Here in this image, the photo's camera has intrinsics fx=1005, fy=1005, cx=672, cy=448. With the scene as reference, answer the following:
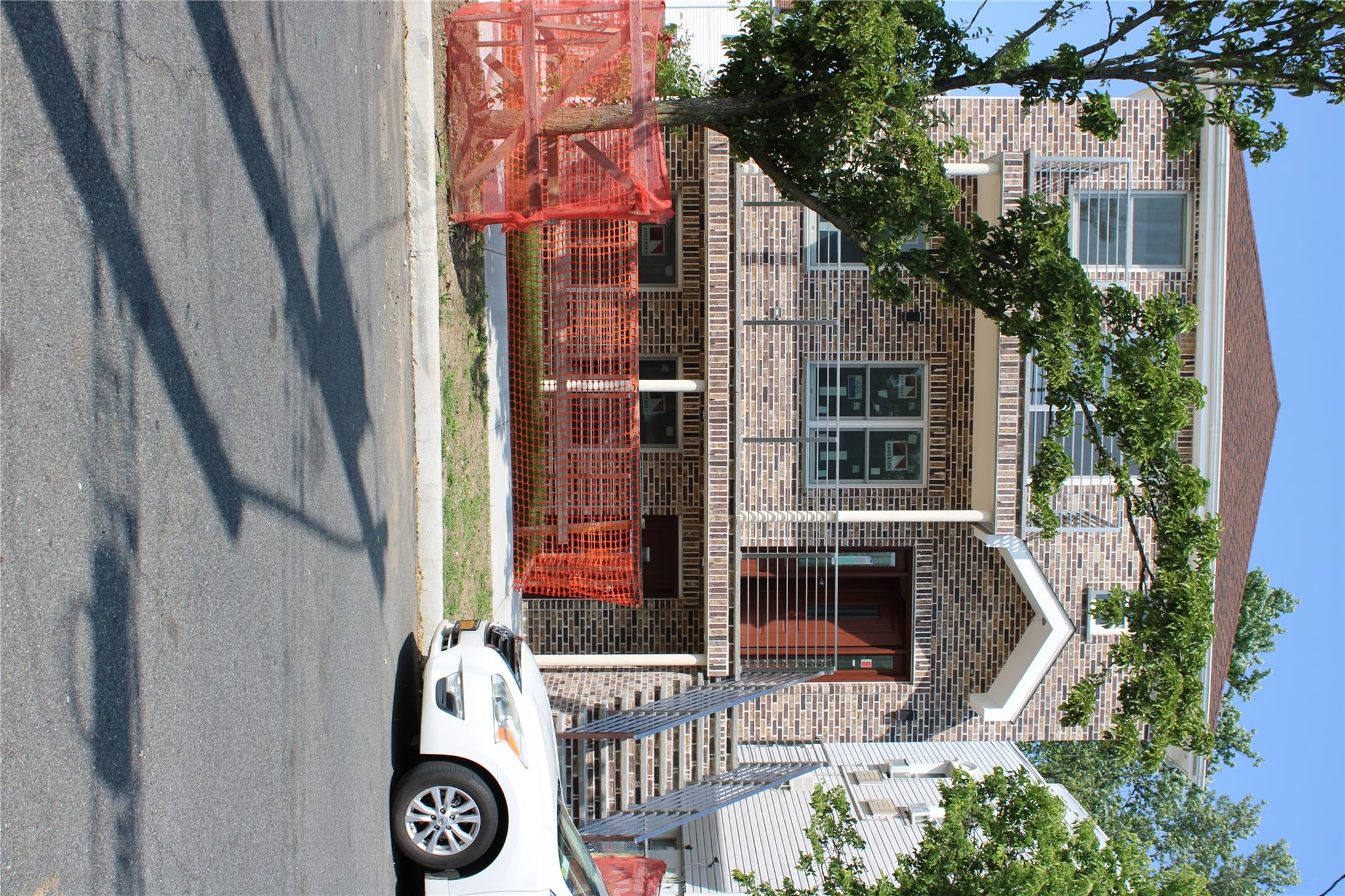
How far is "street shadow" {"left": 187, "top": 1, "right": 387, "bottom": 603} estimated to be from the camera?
5609 millimetres

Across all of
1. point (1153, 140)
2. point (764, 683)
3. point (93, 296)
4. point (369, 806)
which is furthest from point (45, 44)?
point (1153, 140)

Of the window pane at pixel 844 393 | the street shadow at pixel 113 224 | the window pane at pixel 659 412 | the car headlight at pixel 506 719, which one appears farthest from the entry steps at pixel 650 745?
the street shadow at pixel 113 224

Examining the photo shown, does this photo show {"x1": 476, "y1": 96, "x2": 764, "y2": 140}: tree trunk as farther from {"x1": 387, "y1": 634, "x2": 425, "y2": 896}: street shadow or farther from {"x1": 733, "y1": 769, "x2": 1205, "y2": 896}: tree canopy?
{"x1": 733, "y1": 769, "x2": 1205, "y2": 896}: tree canopy

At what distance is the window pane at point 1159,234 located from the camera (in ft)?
45.9

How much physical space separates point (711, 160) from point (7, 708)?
1080 centimetres

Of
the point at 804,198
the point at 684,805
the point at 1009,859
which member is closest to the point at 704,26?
the point at 804,198

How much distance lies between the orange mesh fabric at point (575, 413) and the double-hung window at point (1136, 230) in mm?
6425

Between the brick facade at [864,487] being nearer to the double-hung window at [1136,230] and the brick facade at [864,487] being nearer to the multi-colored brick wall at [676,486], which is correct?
the multi-colored brick wall at [676,486]

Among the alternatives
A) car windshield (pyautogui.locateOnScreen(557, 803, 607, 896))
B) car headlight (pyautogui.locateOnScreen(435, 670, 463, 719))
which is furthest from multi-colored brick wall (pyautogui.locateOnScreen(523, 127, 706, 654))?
car headlight (pyautogui.locateOnScreen(435, 670, 463, 719))

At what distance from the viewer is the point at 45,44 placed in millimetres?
3994

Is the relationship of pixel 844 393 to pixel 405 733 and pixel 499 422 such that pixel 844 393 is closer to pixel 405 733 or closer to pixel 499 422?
pixel 499 422

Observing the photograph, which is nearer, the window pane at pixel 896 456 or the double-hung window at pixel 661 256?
the window pane at pixel 896 456

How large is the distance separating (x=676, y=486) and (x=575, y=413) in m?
2.11

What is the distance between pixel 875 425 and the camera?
14500mm
